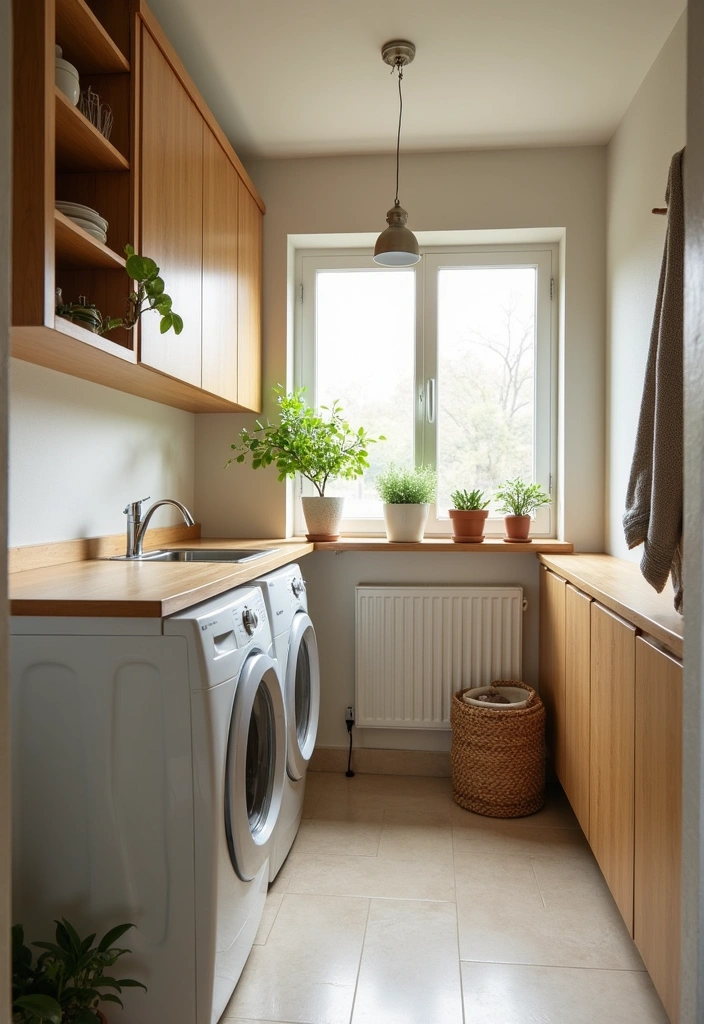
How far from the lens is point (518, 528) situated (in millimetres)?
3086

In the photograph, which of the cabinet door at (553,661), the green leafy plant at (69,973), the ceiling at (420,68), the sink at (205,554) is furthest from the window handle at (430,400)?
the green leafy plant at (69,973)

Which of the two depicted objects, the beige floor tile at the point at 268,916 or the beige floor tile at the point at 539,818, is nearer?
the beige floor tile at the point at 268,916

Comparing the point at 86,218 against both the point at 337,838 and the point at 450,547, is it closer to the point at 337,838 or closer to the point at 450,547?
the point at 450,547

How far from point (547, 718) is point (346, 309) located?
6.28ft

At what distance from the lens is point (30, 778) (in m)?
1.53

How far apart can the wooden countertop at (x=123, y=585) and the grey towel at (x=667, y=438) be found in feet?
3.03

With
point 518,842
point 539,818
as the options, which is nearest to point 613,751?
point 518,842

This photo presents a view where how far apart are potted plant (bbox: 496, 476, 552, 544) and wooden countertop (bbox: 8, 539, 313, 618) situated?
1.11 m

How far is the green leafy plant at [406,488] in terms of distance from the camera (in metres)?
3.06

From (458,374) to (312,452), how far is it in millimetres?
789

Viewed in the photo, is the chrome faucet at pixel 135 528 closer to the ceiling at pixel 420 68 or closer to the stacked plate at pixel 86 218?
the stacked plate at pixel 86 218

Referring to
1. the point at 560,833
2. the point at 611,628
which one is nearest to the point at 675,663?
the point at 611,628

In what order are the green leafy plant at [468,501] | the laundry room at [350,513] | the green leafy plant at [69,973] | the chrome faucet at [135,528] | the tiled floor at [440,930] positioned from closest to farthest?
1. the green leafy plant at [69,973]
2. the laundry room at [350,513]
3. the tiled floor at [440,930]
4. the chrome faucet at [135,528]
5. the green leafy plant at [468,501]

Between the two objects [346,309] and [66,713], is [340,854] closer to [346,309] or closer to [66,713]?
[66,713]
